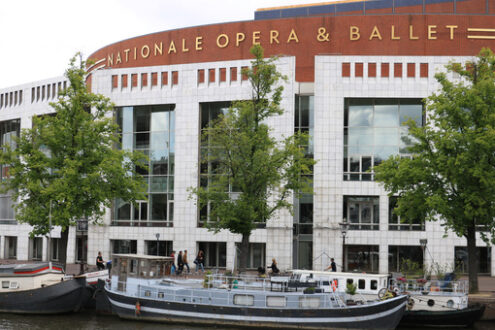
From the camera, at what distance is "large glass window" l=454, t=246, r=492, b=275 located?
51.4 m

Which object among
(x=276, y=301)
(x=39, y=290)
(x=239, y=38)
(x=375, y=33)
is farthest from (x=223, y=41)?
(x=276, y=301)

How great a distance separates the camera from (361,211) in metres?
52.9

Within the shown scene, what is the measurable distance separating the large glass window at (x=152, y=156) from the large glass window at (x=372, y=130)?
15047 millimetres

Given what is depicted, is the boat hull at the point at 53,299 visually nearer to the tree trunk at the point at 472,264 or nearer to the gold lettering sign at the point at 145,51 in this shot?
the tree trunk at the point at 472,264

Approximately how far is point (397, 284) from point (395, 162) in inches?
299

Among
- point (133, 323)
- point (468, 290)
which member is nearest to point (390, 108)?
point (468, 290)

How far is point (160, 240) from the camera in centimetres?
5700

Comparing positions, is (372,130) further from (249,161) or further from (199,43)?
(249,161)

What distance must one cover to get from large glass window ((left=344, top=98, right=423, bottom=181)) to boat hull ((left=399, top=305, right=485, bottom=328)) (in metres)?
21.4

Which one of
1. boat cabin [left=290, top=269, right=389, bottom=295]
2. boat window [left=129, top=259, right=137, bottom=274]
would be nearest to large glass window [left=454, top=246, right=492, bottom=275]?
boat cabin [left=290, top=269, right=389, bottom=295]

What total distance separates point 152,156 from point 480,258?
28028 millimetres

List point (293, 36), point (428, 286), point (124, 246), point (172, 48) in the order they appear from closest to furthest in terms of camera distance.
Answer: point (428, 286)
point (293, 36)
point (124, 246)
point (172, 48)

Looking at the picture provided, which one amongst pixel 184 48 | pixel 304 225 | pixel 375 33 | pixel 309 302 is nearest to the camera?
pixel 309 302

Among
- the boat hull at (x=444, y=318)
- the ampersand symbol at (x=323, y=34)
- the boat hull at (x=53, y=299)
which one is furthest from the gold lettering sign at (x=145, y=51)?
the boat hull at (x=444, y=318)
